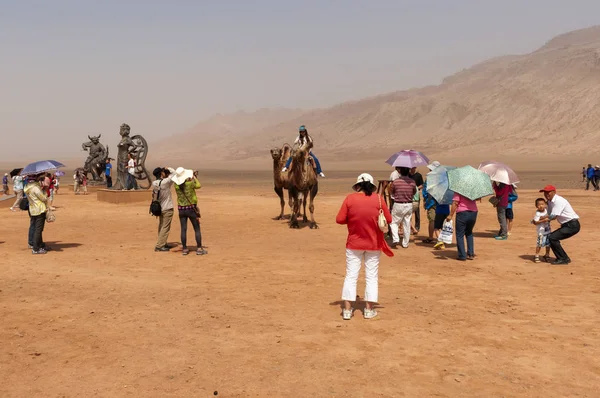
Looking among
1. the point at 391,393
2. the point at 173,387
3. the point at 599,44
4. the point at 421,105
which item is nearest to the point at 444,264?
the point at 391,393

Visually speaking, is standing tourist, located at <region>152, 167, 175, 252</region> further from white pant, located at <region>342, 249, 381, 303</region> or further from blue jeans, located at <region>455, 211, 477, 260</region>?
blue jeans, located at <region>455, 211, 477, 260</region>

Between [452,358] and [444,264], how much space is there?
17.5 ft

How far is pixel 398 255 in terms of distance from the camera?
12531 millimetres

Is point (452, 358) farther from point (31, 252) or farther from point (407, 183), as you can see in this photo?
point (31, 252)

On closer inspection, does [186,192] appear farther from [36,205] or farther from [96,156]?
[96,156]

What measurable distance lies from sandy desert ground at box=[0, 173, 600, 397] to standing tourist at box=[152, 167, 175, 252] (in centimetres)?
44

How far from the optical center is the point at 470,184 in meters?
11.6

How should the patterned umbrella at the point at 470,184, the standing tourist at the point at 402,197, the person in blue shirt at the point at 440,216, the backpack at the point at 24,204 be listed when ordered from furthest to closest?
the person in blue shirt at the point at 440,216, the standing tourist at the point at 402,197, the backpack at the point at 24,204, the patterned umbrella at the point at 470,184

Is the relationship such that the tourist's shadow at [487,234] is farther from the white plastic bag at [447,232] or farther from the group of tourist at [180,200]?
the group of tourist at [180,200]

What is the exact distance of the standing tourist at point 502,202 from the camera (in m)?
14.6

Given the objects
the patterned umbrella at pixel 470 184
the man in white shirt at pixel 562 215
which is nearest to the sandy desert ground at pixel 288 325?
the man in white shirt at pixel 562 215

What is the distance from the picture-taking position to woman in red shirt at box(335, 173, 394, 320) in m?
7.62

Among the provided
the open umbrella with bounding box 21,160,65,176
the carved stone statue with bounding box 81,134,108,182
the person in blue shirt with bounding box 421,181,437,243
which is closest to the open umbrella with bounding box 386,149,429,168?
the person in blue shirt with bounding box 421,181,437,243

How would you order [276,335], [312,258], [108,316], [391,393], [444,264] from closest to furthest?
[391,393]
[276,335]
[108,316]
[444,264]
[312,258]
